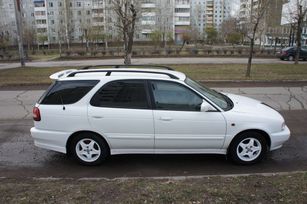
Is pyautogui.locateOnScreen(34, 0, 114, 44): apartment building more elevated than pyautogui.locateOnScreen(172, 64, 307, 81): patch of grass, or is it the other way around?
pyautogui.locateOnScreen(34, 0, 114, 44): apartment building

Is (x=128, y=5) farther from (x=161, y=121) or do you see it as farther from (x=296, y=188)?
(x=296, y=188)

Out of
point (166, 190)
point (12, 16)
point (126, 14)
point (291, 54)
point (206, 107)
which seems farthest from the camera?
point (12, 16)

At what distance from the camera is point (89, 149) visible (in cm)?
471

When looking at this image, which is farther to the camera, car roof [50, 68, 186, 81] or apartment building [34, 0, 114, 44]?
apartment building [34, 0, 114, 44]

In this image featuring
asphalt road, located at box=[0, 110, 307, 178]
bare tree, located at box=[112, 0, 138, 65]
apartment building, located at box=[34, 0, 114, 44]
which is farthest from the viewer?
apartment building, located at box=[34, 0, 114, 44]

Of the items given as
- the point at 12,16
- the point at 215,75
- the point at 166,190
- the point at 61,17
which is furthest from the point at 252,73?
the point at 12,16

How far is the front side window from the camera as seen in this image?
15.0ft

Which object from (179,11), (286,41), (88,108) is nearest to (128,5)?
(88,108)

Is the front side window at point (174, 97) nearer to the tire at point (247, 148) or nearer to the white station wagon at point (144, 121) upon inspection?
the white station wagon at point (144, 121)

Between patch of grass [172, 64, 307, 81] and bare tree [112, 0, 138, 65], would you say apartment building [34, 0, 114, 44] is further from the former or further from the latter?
patch of grass [172, 64, 307, 81]

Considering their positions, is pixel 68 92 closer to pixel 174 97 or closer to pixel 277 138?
pixel 174 97

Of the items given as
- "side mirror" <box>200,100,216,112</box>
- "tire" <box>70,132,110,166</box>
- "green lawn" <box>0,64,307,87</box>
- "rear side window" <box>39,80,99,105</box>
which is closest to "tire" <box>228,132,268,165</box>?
"side mirror" <box>200,100,216,112</box>

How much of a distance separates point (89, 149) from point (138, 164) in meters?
0.85

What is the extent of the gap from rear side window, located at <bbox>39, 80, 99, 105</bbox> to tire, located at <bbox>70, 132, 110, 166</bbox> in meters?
0.62
